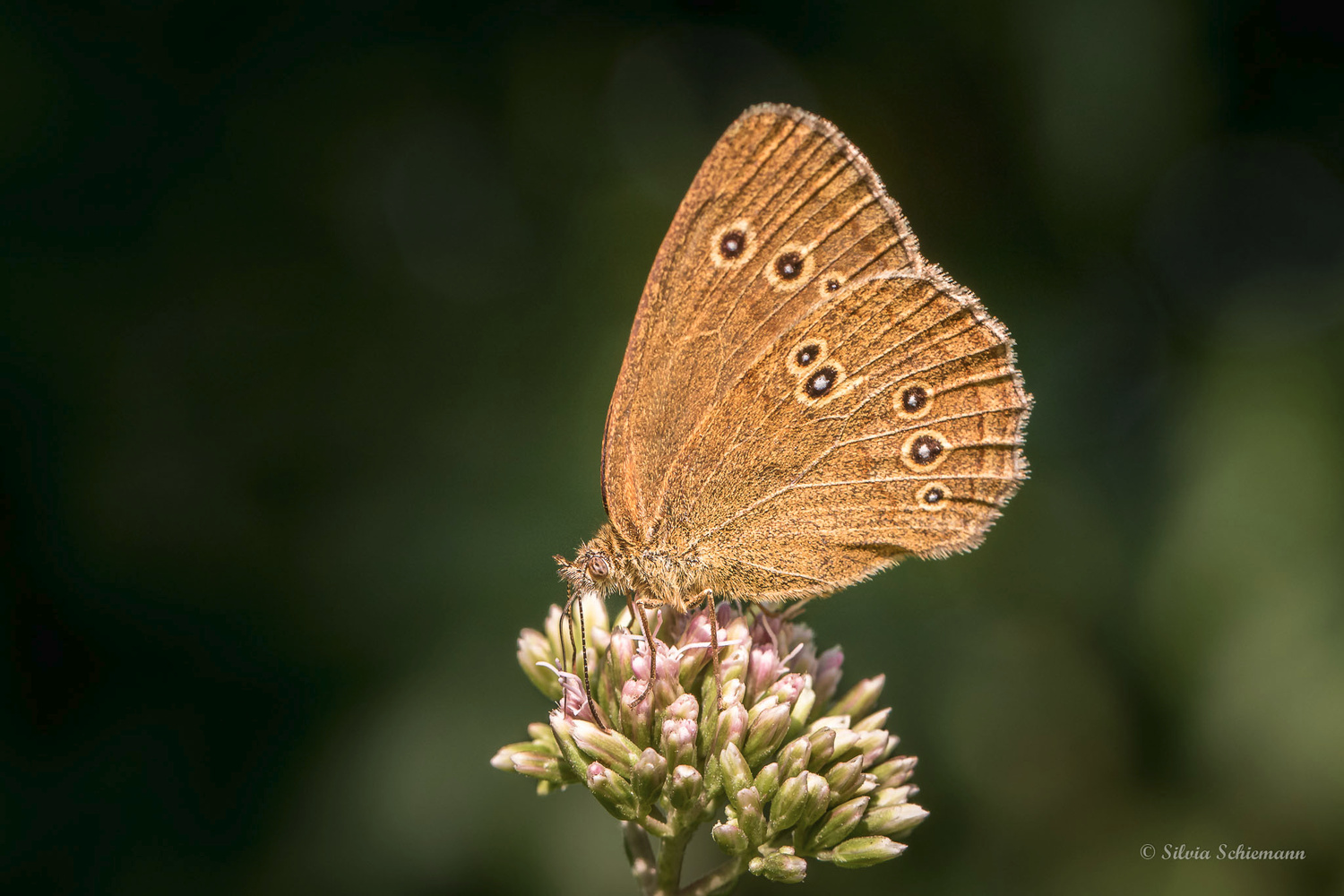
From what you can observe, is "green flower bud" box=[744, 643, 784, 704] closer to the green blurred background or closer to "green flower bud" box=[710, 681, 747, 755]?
"green flower bud" box=[710, 681, 747, 755]

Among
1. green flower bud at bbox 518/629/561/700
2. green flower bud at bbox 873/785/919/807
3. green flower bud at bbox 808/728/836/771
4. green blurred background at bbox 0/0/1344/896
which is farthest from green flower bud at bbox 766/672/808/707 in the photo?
green blurred background at bbox 0/0/1344/896

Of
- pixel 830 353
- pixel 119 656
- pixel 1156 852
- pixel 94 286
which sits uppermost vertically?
pixel 94 286

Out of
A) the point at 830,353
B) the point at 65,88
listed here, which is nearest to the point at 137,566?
the point at 65,88

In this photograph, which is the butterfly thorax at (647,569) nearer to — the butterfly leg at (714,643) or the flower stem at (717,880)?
the butterfly leg at (714,643)

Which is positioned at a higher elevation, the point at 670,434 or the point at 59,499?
the point at 59,499

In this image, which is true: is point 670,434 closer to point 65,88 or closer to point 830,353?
point 830,353

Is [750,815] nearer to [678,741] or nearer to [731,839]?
[731,839]

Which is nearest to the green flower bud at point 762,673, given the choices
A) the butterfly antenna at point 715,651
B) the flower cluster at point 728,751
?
the flower cluster at point 728,751
